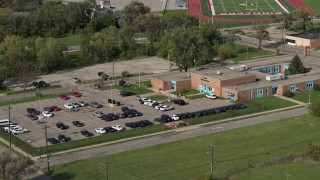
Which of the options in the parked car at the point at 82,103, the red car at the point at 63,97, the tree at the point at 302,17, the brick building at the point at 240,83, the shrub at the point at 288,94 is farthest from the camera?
the tree at the point at 302,17

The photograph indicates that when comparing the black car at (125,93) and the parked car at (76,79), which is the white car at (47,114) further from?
the parked car at (76,79)

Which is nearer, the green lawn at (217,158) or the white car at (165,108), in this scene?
→ the green lawn at (217,158)

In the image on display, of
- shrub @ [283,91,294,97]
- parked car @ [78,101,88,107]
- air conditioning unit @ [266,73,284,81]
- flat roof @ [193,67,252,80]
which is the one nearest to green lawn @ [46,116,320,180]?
shrub @ [283,91,294,97]

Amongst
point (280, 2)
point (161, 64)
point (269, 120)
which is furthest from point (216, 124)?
point (280, 2)

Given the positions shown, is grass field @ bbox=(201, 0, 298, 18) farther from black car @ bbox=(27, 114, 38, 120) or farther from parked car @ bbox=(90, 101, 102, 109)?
black car @ bbox=(27, 114, 38, 120)

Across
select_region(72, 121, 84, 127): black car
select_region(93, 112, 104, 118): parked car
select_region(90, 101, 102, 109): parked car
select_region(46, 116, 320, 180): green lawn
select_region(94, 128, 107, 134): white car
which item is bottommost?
select_region(46, 116, 320, 180): green lawn

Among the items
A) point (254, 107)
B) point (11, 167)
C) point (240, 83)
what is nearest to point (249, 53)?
point (240, 83)

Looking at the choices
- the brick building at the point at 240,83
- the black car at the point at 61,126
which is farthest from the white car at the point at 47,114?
the brick building at the point at 240,83
